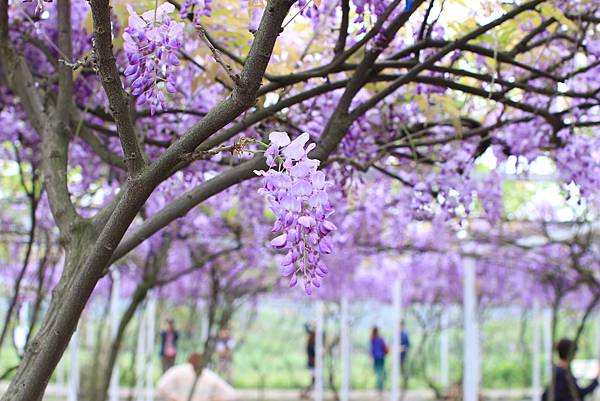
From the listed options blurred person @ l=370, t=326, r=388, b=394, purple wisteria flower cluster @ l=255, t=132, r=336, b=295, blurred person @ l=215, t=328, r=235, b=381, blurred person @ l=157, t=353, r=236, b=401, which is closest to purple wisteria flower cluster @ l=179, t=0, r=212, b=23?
purple wisteria flower cluster @ l=255, t=132, r=336, b=295

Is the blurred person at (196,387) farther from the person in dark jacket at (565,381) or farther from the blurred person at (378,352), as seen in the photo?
the blurred person at (378,352)

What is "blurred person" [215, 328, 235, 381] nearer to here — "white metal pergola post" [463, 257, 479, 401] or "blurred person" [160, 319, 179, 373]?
"blurred person" [160, 319, 179, 373]

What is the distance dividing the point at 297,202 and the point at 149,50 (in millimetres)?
541

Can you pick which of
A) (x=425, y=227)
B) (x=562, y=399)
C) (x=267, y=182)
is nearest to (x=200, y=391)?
(x=562, y=399)

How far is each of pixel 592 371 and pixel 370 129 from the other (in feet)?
48.9

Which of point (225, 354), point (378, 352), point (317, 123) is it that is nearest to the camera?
point (317, 123)

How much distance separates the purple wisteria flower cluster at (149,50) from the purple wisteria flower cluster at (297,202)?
1.29ft

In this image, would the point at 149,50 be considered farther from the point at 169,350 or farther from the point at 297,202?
the point at 169,350

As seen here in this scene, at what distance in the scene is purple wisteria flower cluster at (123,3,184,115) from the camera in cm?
190

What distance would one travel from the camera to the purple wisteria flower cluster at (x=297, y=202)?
5.33 feet

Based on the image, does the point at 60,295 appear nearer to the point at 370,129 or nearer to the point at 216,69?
the point at 216,69

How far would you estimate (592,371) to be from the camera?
55.3 feet

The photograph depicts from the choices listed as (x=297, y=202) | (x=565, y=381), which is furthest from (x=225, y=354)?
(x=297, y=202)

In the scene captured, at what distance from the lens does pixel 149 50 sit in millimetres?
1914
